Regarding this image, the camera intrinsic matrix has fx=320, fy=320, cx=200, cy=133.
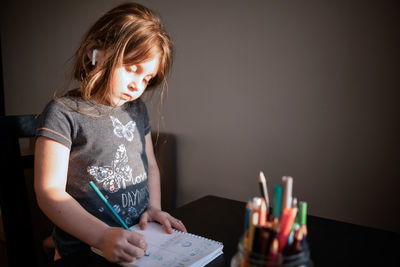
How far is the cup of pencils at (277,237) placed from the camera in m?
0.38

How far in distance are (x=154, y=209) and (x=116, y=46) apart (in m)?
0.41

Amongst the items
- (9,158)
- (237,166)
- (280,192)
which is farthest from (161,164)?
(280,192)

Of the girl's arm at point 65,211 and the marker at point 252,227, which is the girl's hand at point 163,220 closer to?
the girl's arm at point 65,211

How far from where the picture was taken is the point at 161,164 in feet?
4.84

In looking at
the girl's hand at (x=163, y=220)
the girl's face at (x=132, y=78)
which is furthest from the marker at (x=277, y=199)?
the girl's face at (x=132, y=78)

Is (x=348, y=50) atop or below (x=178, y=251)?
atop

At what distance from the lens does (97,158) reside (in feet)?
2.55

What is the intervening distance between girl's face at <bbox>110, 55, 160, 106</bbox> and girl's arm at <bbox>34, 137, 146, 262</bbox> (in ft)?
0.62

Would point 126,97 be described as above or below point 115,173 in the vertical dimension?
above

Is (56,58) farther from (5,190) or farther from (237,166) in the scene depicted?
(5,190)

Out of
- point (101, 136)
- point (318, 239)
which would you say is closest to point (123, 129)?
point (101, 136)

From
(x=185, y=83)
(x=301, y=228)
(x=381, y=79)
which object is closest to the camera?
(x=301, y=228)

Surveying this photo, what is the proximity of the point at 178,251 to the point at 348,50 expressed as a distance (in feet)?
2.78

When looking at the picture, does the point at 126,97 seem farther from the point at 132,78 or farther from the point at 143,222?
the point at 143,222
